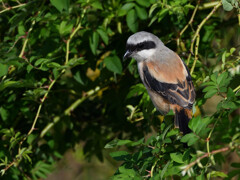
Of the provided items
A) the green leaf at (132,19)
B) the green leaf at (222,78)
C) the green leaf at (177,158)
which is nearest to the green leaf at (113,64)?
the green leaf at (132,19)

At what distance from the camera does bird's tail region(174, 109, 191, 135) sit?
2.42 meters

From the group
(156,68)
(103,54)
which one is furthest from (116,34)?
(156,68)

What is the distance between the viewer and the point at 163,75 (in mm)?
2863

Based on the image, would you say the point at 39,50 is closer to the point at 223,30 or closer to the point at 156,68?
the point at 156,68

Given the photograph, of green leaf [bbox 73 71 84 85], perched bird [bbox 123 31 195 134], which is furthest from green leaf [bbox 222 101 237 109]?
green leaf [bbox 73 71 84 85]

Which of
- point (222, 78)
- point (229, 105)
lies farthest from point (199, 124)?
point (222, 78)

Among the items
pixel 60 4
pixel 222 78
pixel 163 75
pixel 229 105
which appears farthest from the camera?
pixel 163 75

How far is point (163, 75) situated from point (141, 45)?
28 centimetres

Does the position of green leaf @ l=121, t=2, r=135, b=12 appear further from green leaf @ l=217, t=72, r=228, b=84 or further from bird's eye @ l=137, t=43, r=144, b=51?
green leaf @ l=217, t=72, r=228, b=84

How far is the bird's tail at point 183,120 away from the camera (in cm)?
242

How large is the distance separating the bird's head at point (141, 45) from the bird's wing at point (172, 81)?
0.12 m

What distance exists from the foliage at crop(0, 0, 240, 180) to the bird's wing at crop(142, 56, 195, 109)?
2.9 inches

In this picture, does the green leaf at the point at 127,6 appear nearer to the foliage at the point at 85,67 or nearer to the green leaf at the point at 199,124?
the foliage at the point at 85,67

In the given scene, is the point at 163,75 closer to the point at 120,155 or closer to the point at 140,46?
the point at 140,46
